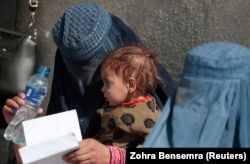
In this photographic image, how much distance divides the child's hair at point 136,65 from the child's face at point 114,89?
2cm

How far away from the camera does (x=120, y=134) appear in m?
2.86

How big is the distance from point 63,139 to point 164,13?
1618mm

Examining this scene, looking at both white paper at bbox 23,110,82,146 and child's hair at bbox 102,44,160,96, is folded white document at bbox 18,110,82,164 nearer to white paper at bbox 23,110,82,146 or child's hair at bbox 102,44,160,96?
white paper at bbox 23,110,82,146

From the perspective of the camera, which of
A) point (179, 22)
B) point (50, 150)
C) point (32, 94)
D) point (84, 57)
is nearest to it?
point (50, 150)

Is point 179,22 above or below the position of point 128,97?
above

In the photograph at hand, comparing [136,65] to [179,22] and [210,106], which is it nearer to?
[210,106]

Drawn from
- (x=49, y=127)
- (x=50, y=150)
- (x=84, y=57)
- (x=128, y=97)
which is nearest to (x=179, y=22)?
(x=84, y=57)

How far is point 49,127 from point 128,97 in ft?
1.29

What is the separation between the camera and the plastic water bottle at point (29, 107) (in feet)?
9.36

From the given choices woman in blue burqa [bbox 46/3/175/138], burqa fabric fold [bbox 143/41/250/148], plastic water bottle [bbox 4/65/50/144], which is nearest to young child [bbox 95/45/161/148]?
woman in blue burqa [bbox 46/3/175/138]

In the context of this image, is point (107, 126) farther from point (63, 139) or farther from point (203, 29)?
point (203, 29)

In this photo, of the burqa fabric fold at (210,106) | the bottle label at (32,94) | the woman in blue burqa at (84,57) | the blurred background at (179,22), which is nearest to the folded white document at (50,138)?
the bottle label at (32,94)

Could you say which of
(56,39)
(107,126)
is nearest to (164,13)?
(56,39)

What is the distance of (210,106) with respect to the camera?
7.43ft
